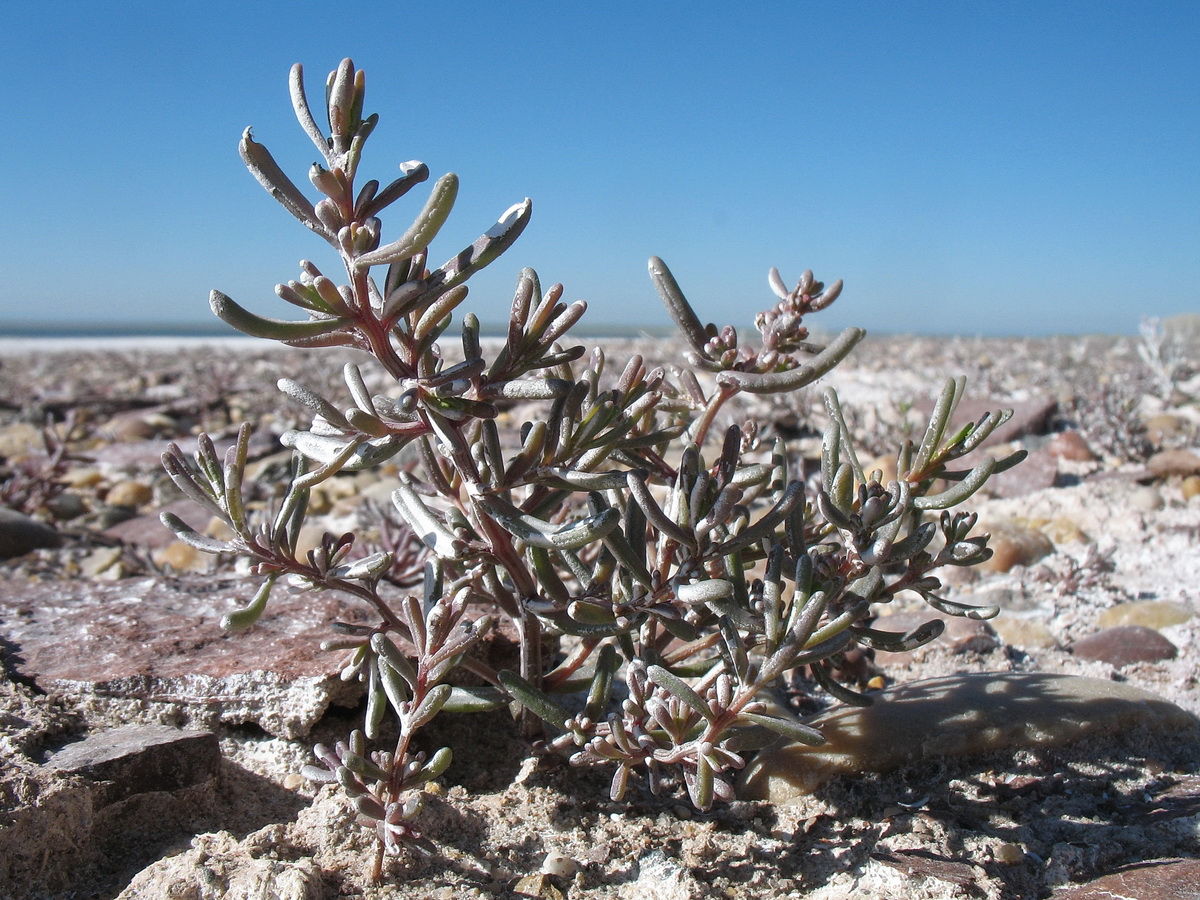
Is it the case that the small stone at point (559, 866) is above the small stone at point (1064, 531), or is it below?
below

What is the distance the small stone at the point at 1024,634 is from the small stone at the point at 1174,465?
2.13 m

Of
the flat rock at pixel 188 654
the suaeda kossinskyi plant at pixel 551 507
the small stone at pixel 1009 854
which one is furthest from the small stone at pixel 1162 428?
the flat rock at pixel 188 654

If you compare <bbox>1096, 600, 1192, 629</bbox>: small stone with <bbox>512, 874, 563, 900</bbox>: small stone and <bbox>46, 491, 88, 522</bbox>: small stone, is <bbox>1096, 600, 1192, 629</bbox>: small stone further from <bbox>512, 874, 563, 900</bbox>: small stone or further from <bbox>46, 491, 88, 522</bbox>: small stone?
<bbox>46, 491, 88, 522</bbox>: small stone

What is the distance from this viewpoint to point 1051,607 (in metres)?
3.58

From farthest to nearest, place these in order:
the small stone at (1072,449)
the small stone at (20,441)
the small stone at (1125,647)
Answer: the small stone at (20,441) → the small stone at (1072,449) → the small stone at (1125,647)

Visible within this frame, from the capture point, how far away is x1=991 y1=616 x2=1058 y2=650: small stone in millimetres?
3227

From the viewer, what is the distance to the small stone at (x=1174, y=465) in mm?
4875

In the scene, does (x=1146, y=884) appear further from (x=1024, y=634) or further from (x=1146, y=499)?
(x=1146, y=499)

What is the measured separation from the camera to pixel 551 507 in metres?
2.25

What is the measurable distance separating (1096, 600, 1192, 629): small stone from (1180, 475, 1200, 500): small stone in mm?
1550

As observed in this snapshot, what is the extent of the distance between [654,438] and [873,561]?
53 centimetres

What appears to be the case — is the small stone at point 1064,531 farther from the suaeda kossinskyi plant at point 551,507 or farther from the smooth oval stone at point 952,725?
the suaeda kossinskyi plant at point 551,507

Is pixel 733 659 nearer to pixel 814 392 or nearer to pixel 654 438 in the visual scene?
pixel 654 438

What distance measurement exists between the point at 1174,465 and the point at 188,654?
198 inches
